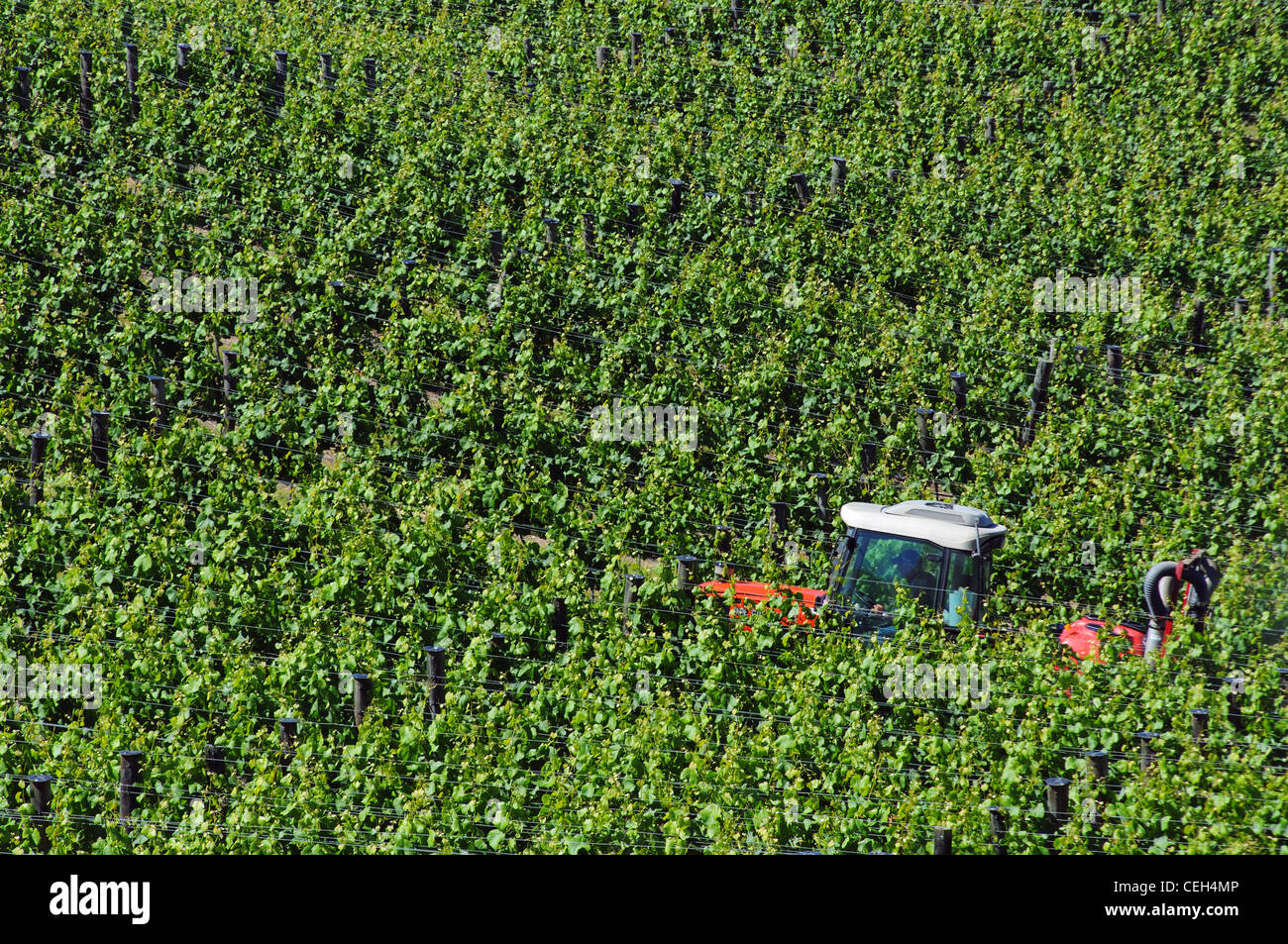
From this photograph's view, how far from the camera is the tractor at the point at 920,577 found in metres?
8.10

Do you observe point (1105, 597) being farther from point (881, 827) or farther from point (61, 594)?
point (61, 594)

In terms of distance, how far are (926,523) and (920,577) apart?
0.38 m

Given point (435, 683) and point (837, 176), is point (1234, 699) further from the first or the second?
point (837, 176)

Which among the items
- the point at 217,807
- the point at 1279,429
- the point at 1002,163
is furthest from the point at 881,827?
the point at 1002,163

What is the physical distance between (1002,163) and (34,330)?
11.9m

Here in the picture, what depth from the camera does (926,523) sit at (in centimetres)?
831

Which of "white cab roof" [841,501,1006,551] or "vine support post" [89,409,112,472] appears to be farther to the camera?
"vine support post" [89,409,112,472]

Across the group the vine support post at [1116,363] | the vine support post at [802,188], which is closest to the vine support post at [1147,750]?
the vine support post at [1116,363]

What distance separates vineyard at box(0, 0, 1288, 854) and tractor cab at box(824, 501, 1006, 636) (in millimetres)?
454

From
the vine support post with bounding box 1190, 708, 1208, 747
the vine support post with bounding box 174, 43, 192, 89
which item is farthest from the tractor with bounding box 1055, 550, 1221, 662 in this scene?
the vine support post with bounding box 174, 43, 192, 89

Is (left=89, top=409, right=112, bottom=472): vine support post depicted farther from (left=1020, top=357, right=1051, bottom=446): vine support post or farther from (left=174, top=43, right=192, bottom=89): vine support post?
(left=1020, top=357, right=1051, bottom=446): vine support post

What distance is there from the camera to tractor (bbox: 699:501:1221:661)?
26.6 feet

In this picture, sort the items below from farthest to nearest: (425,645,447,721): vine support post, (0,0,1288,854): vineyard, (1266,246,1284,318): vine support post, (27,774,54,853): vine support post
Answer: (1266,246,1284,318): vine support post, (425,645,447,721): vine support post, (0,0,1288,854): vineyard, (27,774,54,853): vine support post

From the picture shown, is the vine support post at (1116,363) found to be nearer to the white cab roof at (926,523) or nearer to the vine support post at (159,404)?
the white cab roof at (926,523)
